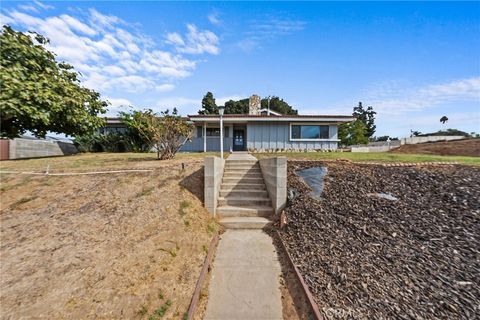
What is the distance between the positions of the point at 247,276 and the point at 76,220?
3665 mm

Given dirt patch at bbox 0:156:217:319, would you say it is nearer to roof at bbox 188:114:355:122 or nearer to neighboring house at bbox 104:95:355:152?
roof at bbox 188:114:355:122

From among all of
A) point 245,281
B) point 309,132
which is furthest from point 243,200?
point 309,132

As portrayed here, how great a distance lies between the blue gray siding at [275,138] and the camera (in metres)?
16.7

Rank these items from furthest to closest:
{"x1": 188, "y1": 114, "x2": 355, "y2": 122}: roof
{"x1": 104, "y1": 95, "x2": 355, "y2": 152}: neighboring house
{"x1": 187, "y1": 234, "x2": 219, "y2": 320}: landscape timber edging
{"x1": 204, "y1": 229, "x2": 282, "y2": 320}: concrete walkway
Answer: {"x1": 104, "y1": 95, "x2": 355, "y2": 152}: neighboring house, {"x1": 188, "y1": 114, "x2": 355, "y2": 122}: roof, {"x1": 204, "y1": 229, "x2": 282, "y2": 320}: concrete walkway, {"x1": 187, "y1": 234, "x2": 219, "y2": 320}: landscape timber edging

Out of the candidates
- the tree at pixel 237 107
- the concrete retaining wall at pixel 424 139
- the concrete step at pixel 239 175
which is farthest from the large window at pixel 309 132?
the tree at pixel 237 107

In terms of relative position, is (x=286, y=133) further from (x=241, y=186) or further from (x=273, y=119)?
(x=241, y=186)

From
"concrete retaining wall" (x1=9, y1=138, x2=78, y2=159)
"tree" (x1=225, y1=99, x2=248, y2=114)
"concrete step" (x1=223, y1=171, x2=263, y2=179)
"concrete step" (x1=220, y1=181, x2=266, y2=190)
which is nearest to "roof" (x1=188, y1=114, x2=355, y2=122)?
"concrete step" (x1=223, y1=171, x2=263, y2=179)

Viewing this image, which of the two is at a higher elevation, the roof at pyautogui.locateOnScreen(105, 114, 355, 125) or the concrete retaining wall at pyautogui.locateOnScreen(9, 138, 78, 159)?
the roof at pyautogui.locateOnScreen(105, 114, 355, 125)

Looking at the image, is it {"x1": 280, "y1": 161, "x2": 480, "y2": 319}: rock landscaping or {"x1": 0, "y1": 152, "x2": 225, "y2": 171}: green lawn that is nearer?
{"x1": 280, "y1": 161, "x2": 480, "y2": 319}: rock landscaping

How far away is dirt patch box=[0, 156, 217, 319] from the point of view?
273 cm

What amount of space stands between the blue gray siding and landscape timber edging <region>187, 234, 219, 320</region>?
41.7 feet

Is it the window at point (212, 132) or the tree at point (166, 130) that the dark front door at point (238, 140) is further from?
the tree at point (166, 130)

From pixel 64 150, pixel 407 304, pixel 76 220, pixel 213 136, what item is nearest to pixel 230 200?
pixel 76 220

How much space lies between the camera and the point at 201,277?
3254mm
